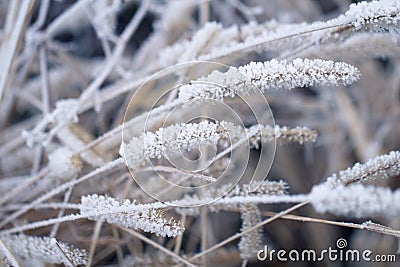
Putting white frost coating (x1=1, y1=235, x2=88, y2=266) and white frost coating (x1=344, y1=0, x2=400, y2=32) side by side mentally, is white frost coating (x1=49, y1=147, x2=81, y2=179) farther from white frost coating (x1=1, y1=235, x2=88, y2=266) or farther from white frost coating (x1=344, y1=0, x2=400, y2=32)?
white frost coating (x1=344, y1=0, x2=400, y2=32)

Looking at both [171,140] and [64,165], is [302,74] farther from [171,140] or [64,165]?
[64,165]

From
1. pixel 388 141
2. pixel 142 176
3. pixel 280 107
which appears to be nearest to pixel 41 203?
pixel 142 176

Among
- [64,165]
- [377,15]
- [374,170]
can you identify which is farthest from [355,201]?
[64,165]

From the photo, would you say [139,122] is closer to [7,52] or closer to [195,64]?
[195,64]
